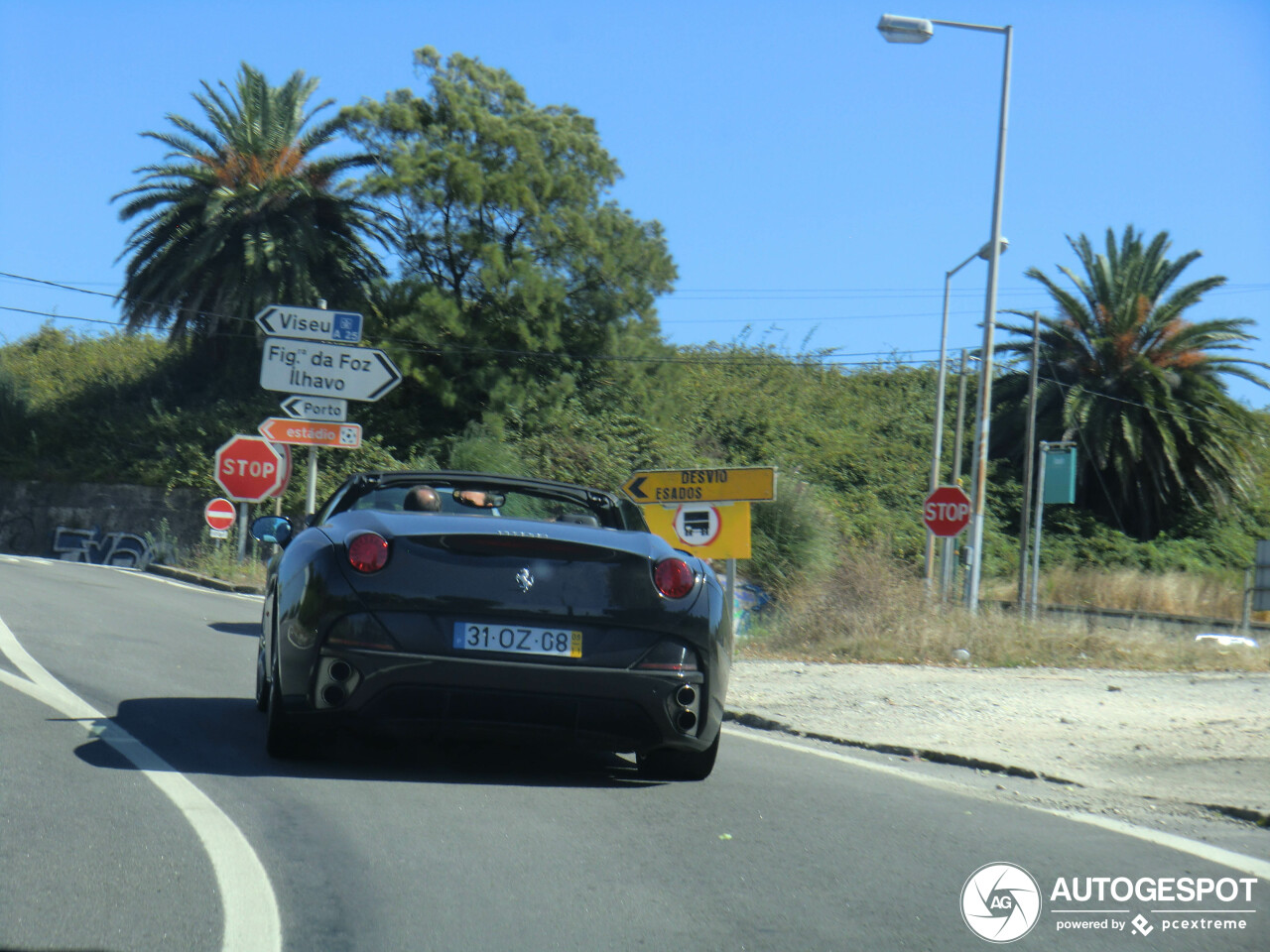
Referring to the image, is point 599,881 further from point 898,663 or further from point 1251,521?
point 1251,521

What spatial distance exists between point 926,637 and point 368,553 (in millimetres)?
9793

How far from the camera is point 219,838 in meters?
4.38

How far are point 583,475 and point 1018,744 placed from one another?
2861cm

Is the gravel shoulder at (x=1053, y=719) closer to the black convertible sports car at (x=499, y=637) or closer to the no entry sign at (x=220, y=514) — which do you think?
the black convertible sports car at (x=499, y=637)

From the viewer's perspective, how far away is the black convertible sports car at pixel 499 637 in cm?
518

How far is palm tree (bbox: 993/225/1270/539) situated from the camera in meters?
39.0

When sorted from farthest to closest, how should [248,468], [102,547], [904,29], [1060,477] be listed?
[102,547] < [1060,477] < [248,468] < [904,29]

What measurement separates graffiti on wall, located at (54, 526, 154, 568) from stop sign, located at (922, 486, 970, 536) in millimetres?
20941

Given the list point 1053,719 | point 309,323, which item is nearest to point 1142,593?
point 309,323

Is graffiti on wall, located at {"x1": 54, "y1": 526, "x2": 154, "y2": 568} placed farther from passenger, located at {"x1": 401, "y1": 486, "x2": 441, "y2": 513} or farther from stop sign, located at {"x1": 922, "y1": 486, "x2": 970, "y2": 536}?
passenger, located at {"x1": 401, "y1": 486, "x2": 441, "y2": 513}

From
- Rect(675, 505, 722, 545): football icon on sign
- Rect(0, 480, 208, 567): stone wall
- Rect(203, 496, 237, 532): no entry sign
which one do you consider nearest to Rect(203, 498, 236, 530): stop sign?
Rect(203, 496, 237, 532): no entry sign

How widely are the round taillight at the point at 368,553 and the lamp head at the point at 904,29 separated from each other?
16.4m

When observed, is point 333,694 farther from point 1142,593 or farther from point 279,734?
point 1142,593

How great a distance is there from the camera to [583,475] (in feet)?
118
